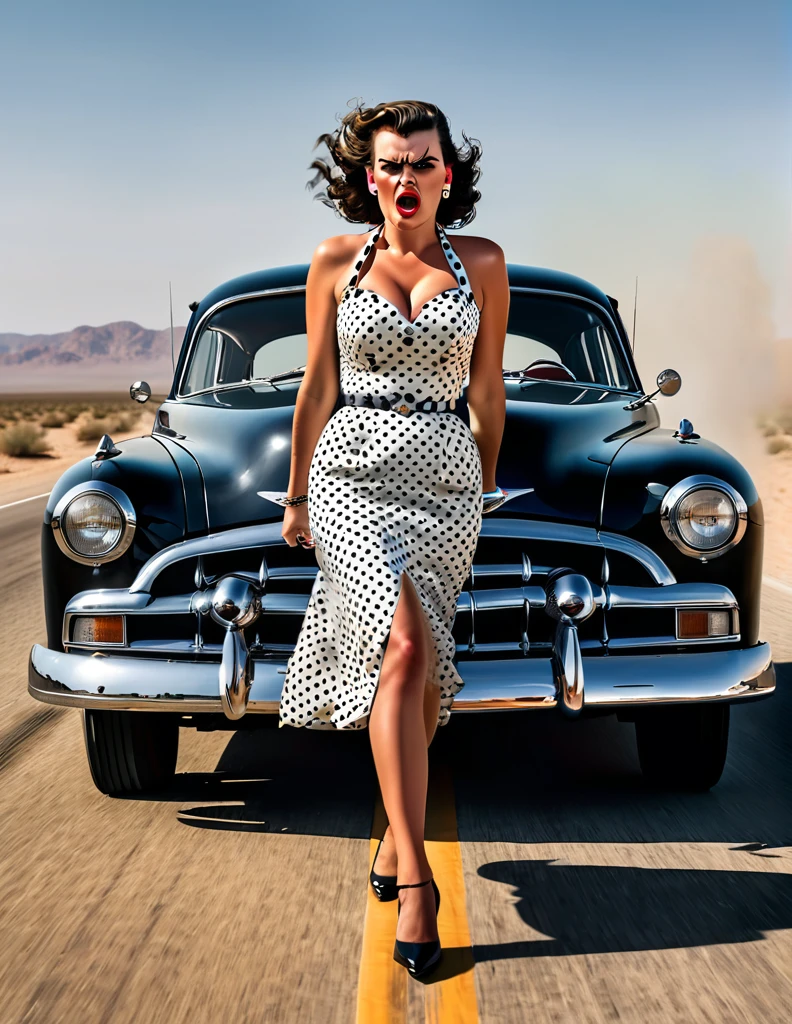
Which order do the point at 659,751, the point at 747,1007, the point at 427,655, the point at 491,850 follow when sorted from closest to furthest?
1. the point at 747,1007
2. the point at 427,655
3. the point at 491,850
4. the point at 659,751

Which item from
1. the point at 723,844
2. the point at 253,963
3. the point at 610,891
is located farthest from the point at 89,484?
the point at 723,844

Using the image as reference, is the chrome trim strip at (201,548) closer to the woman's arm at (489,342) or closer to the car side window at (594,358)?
the woman's arm at (489,342)

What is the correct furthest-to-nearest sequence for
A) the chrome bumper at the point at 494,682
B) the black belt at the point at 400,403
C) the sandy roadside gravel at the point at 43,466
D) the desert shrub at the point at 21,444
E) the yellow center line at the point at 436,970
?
the desert shrub at the point at 21,444 < the sandy roadside gravel at the point at 43,466 < the chrome bumper at the point at 494,682 < the black belt at the point at 400,403 < the yellow center line at the point at 436,970

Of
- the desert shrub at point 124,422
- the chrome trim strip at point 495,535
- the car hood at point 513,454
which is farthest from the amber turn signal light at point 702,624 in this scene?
the desert shrub at point 124,422

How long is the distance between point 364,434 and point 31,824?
1.82 metres

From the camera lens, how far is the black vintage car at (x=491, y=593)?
352cm

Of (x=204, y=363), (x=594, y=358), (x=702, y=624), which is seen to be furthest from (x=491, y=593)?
(x=204, y=363)

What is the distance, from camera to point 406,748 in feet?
9.15

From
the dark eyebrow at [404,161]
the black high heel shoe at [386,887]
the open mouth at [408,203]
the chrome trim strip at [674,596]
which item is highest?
the dark eyebrow at [404,161]

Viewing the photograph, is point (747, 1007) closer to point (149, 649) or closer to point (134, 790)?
point (149, 649)

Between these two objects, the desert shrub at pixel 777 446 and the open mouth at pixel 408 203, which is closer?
the open mouth at pixel 408 203

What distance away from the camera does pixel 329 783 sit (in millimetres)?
4164

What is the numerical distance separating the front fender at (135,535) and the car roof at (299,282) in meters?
1.65

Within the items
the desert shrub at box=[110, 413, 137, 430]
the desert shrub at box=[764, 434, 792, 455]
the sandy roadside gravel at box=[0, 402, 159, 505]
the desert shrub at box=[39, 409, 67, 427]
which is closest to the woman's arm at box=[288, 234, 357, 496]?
the sandy roadside gravel at box=[0, 402, 159, 505]
